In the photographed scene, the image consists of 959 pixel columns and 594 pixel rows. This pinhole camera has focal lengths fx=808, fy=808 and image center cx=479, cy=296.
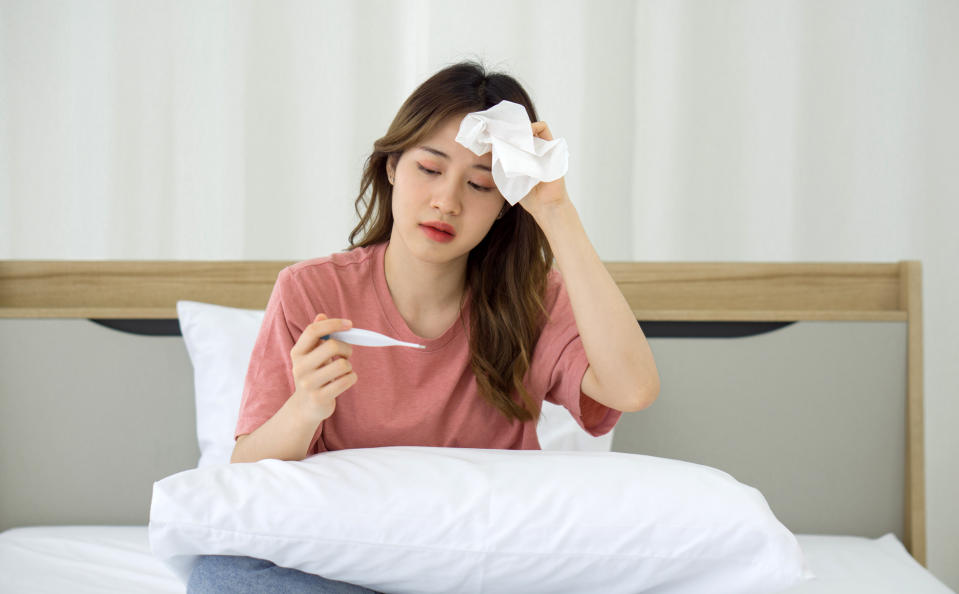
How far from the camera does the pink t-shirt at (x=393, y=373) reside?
117cm

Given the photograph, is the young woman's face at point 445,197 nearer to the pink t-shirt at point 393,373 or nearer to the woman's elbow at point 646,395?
the pink t-shirt at point 393,373

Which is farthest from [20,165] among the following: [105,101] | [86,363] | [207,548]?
[207,548]

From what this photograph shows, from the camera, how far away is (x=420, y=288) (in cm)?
128

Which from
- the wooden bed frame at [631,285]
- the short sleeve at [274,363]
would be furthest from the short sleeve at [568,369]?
the wooden bed frame at [631,285]

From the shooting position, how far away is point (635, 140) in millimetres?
1963

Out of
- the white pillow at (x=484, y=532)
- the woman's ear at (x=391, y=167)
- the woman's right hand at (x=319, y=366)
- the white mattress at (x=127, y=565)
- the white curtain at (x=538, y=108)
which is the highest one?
the white curtain at (x=538, y=108)

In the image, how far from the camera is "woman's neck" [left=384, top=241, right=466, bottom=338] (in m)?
1.27

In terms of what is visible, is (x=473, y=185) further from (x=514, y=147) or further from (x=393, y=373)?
(x=393, y=373)

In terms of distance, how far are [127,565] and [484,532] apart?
0.79 meters

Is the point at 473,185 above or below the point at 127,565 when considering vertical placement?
above

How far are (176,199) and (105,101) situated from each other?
0.28 meters

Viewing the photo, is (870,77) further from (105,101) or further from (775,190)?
(105,101)

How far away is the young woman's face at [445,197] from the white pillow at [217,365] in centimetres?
57

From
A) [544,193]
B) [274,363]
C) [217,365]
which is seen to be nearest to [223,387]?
[217,365]
